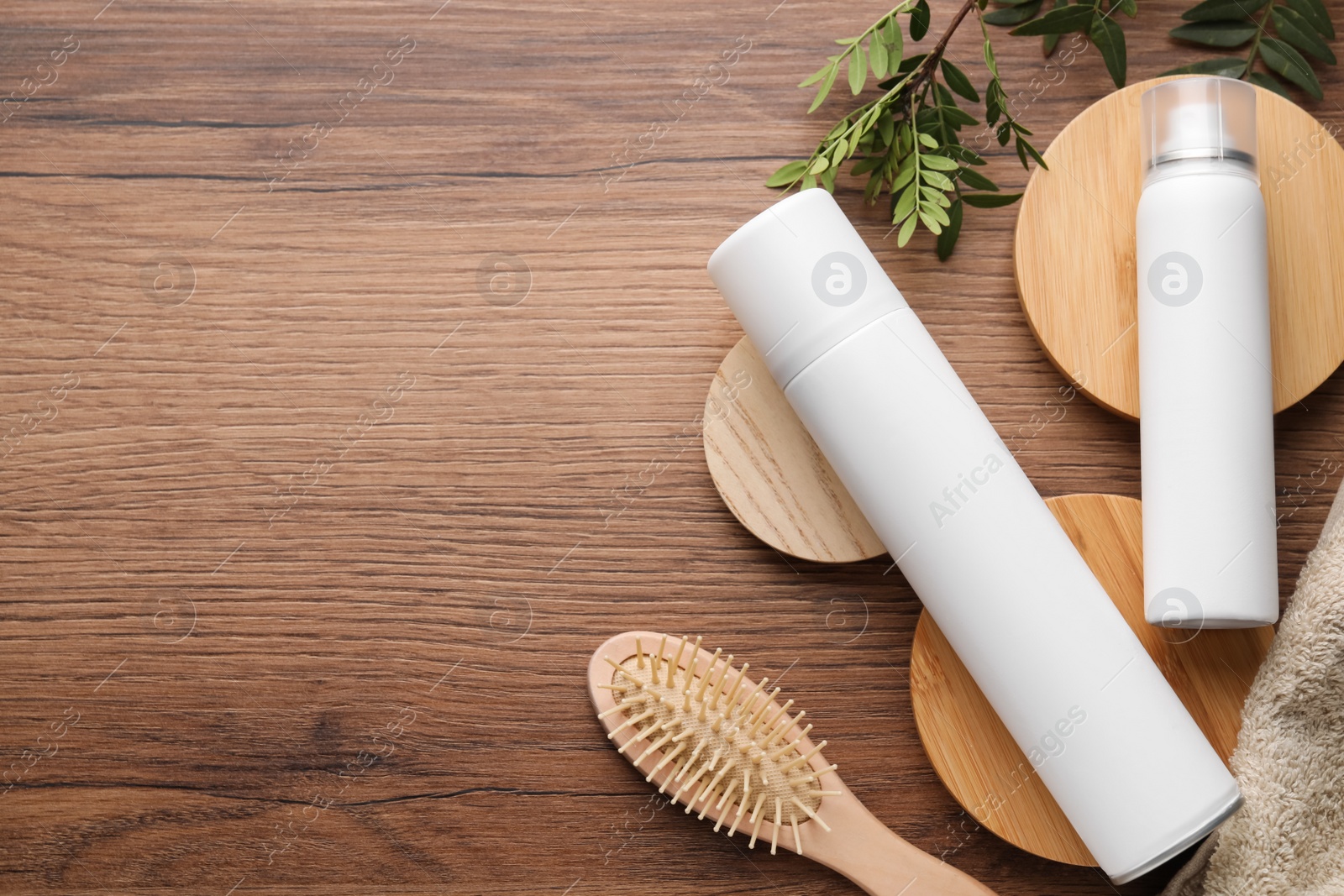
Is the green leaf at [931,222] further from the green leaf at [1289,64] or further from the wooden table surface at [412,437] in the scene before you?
the green leaf at [1289,64]

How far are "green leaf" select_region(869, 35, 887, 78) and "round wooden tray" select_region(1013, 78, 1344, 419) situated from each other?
0.14m

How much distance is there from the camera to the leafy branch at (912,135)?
0.57 meters

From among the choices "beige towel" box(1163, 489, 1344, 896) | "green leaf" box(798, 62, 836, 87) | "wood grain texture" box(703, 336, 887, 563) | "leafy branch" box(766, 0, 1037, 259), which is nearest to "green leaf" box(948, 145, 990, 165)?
"leafy branch" box(766, 0, 1037, 259)

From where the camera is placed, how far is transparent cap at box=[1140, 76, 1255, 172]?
0.53 meters

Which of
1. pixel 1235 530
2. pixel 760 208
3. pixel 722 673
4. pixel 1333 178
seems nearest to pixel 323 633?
pixel 722 673

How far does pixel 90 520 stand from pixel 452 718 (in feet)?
1.02

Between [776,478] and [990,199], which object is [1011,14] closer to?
[990,199]

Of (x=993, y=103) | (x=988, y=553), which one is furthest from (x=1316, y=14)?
(x=988, y=553)

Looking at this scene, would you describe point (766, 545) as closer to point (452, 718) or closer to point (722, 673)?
point (722, 673)

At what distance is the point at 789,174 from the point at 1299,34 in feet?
1.33

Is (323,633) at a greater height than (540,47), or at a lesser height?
lesser

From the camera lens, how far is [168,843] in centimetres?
59

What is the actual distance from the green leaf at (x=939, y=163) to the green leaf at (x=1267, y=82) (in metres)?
0.26

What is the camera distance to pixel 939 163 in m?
0.57
